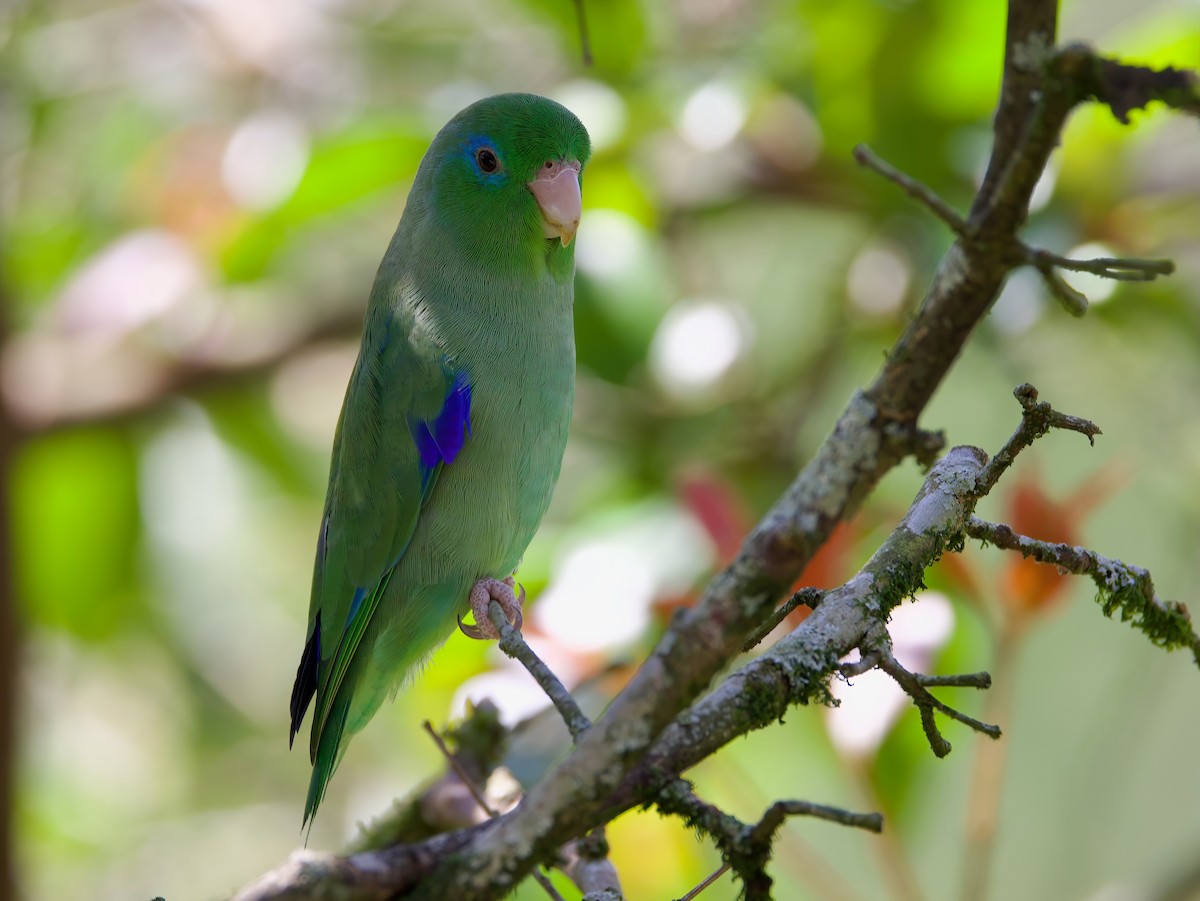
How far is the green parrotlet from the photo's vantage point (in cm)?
164

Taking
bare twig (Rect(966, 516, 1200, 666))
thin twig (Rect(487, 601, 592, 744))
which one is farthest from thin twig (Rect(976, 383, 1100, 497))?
thin twig (Rect(487, 601, 592, 744))

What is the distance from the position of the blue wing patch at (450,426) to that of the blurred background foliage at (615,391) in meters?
0.47

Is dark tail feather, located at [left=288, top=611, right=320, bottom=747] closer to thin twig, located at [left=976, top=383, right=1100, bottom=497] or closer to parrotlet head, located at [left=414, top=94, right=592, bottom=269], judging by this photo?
parrotlet head, located at [left=414, top=94, right=592, bottom=269]

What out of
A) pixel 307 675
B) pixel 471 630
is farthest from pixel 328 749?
pixel 471 630

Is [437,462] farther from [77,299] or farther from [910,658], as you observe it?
[77,299]

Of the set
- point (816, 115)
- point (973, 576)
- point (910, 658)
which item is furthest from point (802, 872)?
point (816, 115)

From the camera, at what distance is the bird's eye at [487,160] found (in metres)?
1.75

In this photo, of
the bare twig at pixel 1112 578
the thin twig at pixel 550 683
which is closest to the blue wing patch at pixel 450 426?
the thin twig at pixel 550 683

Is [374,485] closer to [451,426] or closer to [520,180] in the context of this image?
[451,426]

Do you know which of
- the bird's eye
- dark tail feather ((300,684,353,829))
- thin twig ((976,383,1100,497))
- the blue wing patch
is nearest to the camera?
thin twig ((976,383,1100,497))

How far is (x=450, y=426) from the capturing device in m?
1.63

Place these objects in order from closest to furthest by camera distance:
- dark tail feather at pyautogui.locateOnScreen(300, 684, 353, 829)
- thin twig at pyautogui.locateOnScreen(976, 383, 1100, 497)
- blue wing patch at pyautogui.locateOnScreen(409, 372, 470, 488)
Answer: thin twig at pyautogui.locateOnScreen(976, 383, 1100, 497) < dark tail feather at pyautogui.locateOnScreen(300, 684, 353, 829) < blue wing patch at pyautogui.locateOnScreen(409, 372, 470, 488)

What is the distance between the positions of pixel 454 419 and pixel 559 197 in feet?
1.12

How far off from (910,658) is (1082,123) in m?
1.42
